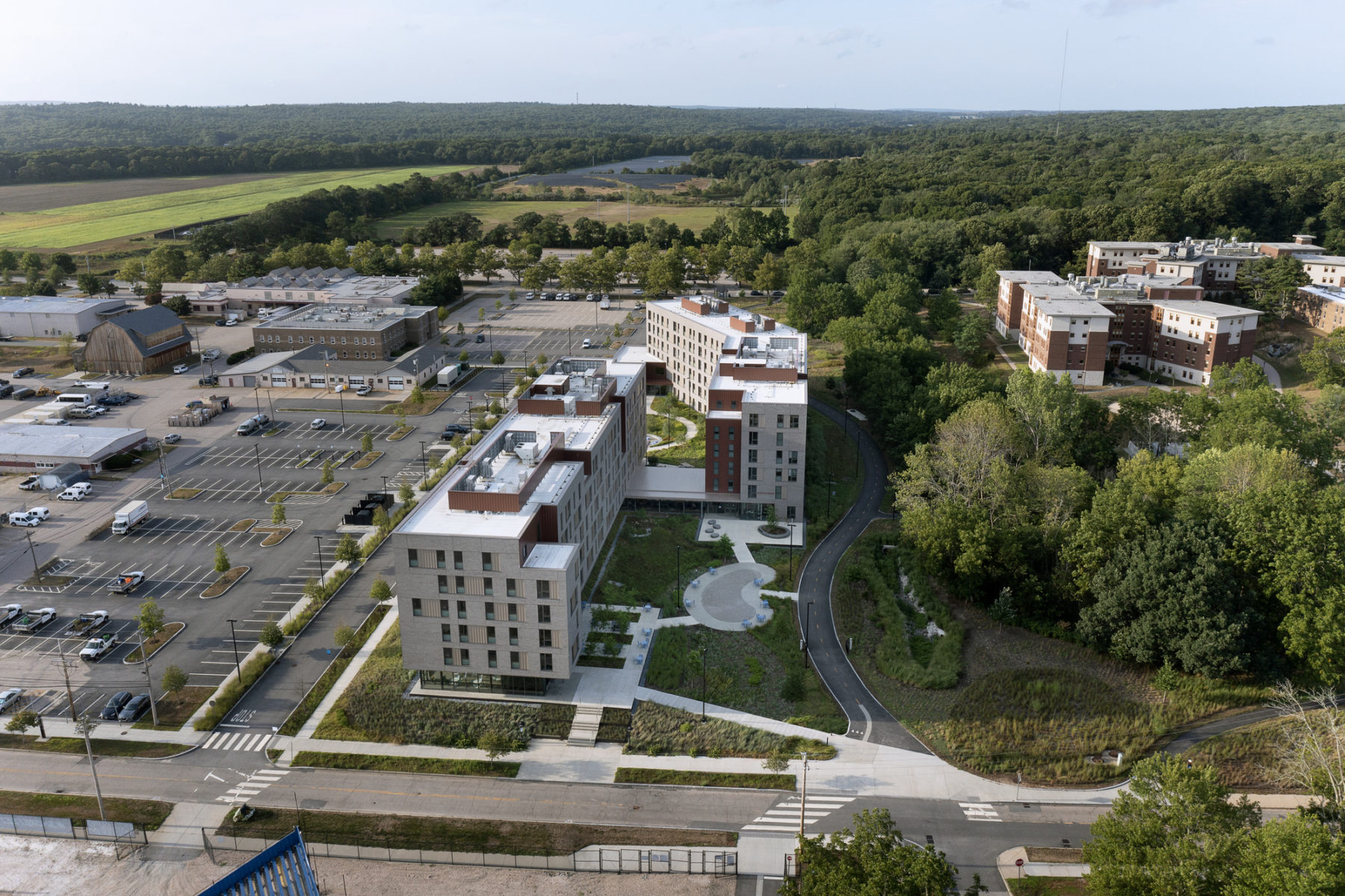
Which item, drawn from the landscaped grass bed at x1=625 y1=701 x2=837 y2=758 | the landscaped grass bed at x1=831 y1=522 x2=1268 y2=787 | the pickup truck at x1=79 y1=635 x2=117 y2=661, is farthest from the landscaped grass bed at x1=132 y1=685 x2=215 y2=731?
the landscaped grass bed at x1=831 y1=522 x2=1268 y2=787

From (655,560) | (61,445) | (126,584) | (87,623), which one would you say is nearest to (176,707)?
(87,623)

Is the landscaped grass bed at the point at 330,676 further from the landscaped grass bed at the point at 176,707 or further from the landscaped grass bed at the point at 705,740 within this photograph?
the landscaped grass bed at the point at 705,740

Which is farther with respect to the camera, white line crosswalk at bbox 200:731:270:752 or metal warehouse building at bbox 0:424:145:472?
metal warehouse building at bbox 0:424:145:472

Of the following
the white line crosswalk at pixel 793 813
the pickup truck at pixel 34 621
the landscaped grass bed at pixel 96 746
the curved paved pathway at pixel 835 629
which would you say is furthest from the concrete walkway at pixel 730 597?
the pickup truck at pixel 34 621

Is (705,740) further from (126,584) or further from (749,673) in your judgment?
(126,584)

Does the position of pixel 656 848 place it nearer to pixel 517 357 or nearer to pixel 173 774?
Answer: pixel 173 774

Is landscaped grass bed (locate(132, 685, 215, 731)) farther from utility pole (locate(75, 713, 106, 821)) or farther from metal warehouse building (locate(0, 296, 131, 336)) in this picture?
metal warehouse building (locate(0, 296, 131, 336))
